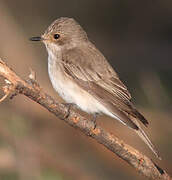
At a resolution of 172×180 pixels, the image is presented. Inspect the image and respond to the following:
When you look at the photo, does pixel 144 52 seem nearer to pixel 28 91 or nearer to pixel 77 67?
pixel 77 67

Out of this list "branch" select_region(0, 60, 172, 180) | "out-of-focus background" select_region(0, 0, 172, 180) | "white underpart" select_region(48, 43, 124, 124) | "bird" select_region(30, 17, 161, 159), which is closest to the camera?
"branch" select_region(0, 60, 172, 180)

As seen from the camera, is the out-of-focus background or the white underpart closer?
the white underpart

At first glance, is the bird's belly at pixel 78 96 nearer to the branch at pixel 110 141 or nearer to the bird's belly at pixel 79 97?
the bird's belly at pixel 79 97

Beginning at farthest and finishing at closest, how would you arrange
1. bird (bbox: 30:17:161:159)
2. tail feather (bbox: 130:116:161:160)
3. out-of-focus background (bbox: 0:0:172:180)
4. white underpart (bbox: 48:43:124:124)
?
1. out-of-focus background (bbox: 0:0:172:180)
2. white underpart (bbox: 48:43:124:124)
3. bird (bbox: 30:17:161:159)
4. tail feather (bbox: 130:116:161:160)

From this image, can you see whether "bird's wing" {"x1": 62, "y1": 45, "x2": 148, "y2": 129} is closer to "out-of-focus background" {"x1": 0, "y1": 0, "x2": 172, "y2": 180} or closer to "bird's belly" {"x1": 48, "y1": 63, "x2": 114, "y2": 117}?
"bird's belly" {"x1": 48, "y1": 63, "x2": 114, "y2": 117}

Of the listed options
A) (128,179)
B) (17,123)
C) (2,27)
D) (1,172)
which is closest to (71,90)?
(17,123)

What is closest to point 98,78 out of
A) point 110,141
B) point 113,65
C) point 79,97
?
point 79,97

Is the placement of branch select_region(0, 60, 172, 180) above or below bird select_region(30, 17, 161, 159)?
below

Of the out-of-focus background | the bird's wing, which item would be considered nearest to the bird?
the bird's wing
